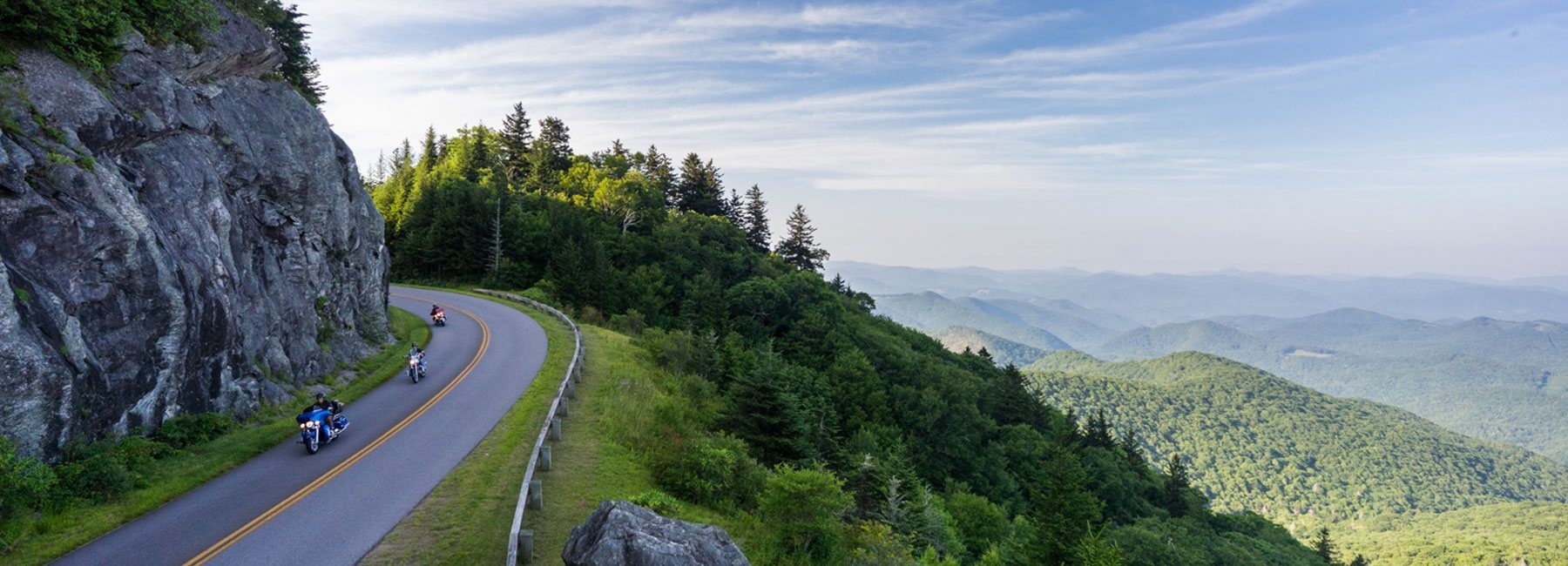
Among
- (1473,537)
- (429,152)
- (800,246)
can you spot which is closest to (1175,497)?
(800,246)

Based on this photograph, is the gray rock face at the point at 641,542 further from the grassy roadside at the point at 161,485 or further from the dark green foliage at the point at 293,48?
the dark green foliage at the point at 293,48

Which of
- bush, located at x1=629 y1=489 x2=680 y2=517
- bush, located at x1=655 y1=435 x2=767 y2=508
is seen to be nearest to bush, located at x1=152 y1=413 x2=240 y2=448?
bush, located at x1=655 y1=435 x2=767 y2=508

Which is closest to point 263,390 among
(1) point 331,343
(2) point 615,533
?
(1) point 331,343

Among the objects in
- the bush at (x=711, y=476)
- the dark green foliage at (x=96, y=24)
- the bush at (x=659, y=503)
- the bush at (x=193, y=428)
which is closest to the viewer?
the bush at (x=659, y=503)

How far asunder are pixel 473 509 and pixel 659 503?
365cm

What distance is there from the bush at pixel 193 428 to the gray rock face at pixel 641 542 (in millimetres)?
11899

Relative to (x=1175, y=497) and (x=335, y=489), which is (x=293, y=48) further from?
(x=1175, y=497)

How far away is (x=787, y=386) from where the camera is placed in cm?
2339

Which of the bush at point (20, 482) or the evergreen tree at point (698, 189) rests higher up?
the evergreen tree at point (698, 189)

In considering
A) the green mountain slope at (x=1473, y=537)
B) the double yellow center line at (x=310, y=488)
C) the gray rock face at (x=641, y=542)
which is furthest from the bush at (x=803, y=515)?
the green mountain slope at (x=1473, y=537)

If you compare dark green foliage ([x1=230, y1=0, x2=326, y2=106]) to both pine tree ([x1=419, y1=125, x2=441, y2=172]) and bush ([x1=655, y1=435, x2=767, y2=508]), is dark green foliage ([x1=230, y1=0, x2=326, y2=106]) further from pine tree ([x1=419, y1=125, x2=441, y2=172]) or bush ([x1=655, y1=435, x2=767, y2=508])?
pine tree ([x1=419, y1=125, x2=441, y2=172])

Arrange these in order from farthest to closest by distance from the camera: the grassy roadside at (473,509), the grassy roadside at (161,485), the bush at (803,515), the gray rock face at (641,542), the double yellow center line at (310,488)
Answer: the bush at (803,515)
the grassy roadside at (473,509)
the double yellow center line at (310,488)
the grassy roadside at (161,485)
the gray rock face at (641,542)

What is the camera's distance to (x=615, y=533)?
356 inches

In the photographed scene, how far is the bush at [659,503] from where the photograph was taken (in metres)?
12.7
